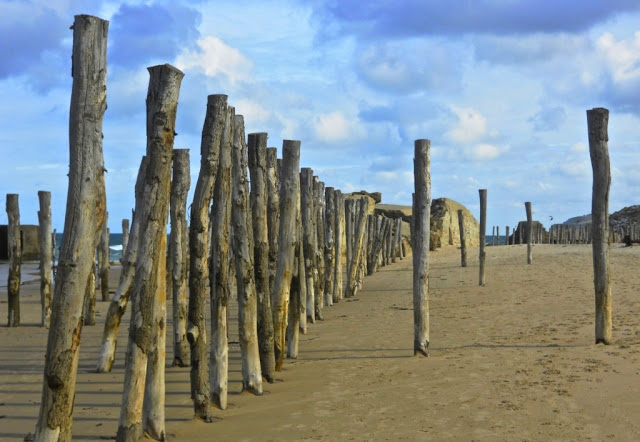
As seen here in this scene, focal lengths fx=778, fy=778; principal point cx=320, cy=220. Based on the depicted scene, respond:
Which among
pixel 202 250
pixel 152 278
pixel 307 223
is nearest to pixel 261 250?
pixel 202 250

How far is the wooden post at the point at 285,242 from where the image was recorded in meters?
8.31

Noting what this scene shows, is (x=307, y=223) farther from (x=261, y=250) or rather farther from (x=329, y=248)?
(x=261, y=250)

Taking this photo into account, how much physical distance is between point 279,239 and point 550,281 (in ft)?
34.8

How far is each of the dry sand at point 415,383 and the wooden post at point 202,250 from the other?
0.27 metres

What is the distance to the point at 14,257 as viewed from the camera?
13.3 meters

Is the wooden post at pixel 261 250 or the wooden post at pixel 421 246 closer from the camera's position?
the wooden post at pixel 261 250

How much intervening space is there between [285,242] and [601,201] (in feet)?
12.6

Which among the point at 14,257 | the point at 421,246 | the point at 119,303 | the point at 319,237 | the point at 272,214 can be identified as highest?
the point at 272,214

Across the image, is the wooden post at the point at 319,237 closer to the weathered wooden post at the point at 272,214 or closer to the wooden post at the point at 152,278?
the weathered wooden post at the point at 272,214

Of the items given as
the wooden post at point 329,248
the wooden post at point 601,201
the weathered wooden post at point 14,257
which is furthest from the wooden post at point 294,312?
the weathered wooden post at point 14,257

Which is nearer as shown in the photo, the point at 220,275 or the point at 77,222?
the point at 77,222

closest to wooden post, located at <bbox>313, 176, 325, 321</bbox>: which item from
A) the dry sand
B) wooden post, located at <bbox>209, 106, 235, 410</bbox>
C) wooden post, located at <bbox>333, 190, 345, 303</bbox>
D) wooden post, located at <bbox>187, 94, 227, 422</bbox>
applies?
the dry sand

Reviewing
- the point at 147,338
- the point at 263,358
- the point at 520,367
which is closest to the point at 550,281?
the point at 520,367

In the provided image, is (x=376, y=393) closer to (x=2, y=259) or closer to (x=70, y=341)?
(x=70, y=341)
